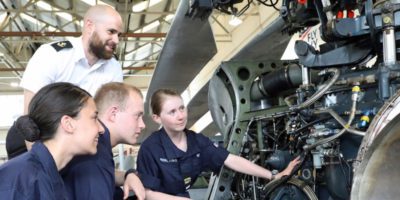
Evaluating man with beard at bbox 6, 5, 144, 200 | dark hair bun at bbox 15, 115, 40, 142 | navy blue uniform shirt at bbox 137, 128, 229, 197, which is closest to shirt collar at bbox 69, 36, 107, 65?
man with beard at bbox 6, 5, 144, 200

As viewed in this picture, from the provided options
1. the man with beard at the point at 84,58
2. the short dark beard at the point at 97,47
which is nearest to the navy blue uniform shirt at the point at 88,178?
the man with beard at the point at 84,58

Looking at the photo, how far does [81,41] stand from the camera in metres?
2.10

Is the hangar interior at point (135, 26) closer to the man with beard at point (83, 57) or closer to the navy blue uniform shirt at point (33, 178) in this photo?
the man with beard at point (83, 57)

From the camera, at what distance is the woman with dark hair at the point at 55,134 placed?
45.8 inches

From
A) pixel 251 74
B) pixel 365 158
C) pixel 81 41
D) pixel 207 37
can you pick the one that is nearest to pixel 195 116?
pixel 251 74

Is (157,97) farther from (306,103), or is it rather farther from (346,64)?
(346,64)

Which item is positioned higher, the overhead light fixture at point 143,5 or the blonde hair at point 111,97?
the overhead light fixture at point 143,5

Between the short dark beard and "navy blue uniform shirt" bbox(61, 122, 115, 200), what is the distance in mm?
670

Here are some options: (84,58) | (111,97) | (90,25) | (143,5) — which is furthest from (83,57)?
(143,5)

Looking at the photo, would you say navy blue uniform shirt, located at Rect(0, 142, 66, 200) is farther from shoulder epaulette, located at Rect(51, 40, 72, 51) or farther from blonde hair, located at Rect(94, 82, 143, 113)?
shoulder epaulette, located at Rect(51, 40, 72, 51)

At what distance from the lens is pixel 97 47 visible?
2.02m

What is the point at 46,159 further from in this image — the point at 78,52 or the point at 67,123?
the point at 78,52

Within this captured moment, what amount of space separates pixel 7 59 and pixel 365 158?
12110 millimetres

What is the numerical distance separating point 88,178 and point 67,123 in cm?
21
